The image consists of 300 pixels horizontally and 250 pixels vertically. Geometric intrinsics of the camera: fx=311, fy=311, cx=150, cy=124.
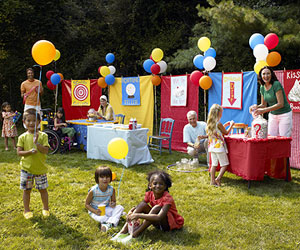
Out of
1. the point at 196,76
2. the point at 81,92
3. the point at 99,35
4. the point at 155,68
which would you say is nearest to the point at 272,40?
the point at 196,76

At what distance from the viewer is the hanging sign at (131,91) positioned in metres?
8.27

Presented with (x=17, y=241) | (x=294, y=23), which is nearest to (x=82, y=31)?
(x=294, y=23)

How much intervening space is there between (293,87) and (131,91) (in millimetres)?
4253

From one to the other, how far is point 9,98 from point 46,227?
37.3 feet

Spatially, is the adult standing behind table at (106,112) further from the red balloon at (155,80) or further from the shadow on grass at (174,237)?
the shadow on grass at (174,237)

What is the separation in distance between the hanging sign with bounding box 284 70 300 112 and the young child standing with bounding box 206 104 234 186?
157 cm

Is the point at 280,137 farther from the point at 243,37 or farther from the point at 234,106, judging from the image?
the point at 243,37

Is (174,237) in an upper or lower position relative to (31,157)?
lower

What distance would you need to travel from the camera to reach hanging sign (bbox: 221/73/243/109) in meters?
6.14

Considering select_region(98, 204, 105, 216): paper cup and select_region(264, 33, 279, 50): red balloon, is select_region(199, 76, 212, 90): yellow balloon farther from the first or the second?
select_region(98, 204, 105, 216): paper cup

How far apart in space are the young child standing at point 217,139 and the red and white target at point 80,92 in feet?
19.0

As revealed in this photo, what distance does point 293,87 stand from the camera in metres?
5.45

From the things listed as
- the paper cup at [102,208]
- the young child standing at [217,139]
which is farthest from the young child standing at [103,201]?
the young child standing at [217,139]

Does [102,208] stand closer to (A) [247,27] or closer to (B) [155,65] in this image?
(B) [155,65]
